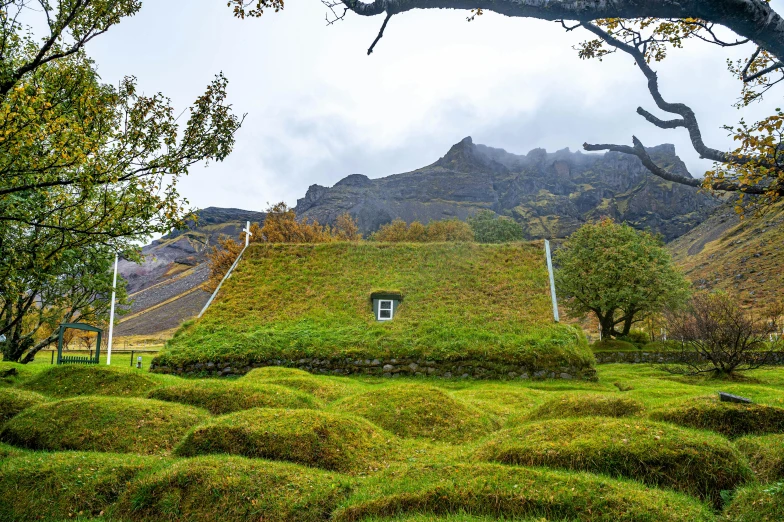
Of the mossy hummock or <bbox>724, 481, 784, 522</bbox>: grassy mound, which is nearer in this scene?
<bbox>724, 481, 784, 522</bbox>: grassy mound

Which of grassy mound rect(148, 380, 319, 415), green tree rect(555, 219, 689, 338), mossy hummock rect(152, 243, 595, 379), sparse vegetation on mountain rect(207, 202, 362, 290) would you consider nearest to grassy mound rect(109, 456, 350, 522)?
grassy mound rect(148, 380, 319, 415)

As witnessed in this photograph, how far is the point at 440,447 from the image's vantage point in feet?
32.1

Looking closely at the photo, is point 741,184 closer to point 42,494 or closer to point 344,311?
point 42,494

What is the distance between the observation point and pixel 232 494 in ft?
22.5

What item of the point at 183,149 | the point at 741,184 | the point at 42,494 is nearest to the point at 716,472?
the point at 741,184

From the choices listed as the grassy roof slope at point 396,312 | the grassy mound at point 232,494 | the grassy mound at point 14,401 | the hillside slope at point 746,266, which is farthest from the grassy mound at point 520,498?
the hillside slope at point 746,266

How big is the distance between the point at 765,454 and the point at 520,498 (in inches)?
166

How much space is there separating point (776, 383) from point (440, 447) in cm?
1961

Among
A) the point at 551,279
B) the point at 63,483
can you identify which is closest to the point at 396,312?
the point at 551,279

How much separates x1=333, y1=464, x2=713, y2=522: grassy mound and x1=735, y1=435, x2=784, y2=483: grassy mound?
1.65 meters

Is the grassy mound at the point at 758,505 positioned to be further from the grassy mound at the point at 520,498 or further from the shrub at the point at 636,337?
the shrub at the point at 636,337

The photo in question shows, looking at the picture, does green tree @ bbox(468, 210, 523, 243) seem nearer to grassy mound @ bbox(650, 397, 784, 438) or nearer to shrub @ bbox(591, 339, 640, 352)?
shrub @ bbox(591, 339, 640, 352)

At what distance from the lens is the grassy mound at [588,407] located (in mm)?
10352

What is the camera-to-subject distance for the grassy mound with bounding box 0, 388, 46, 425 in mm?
11969
